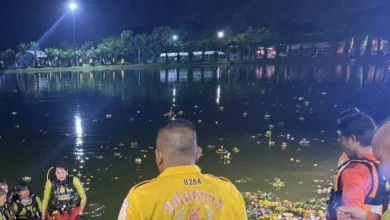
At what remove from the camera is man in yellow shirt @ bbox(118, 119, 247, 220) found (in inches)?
96.5

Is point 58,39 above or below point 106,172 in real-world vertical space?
above

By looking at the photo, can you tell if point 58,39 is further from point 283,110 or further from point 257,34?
point 283,110

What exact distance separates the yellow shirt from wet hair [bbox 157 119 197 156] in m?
0.12

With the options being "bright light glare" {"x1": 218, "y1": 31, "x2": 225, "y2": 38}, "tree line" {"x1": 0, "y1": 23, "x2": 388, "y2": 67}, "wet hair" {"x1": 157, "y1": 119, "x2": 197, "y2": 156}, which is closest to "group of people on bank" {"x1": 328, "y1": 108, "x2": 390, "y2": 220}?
"wet hair" {"x1": 157, "y1": 119, "x2": 197, "y2": 156}

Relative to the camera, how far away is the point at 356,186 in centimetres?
333

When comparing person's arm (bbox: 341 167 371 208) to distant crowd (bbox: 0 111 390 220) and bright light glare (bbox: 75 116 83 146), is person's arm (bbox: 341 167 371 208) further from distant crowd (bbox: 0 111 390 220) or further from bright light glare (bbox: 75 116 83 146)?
bright light glare (bbox: 75 116 83 146)

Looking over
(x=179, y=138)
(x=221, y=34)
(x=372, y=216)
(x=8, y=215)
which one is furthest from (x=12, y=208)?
(x=221, y=34)

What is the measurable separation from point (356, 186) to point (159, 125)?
1331 centimetres

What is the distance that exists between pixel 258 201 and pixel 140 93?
2000cm

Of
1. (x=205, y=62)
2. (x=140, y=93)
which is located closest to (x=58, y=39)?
(x=205, y=62)

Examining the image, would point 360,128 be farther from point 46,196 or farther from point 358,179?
point 46,196

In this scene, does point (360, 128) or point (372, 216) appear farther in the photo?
point (360, 128)

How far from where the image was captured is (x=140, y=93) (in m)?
27.2

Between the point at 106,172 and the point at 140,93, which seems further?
the point at 140,93
